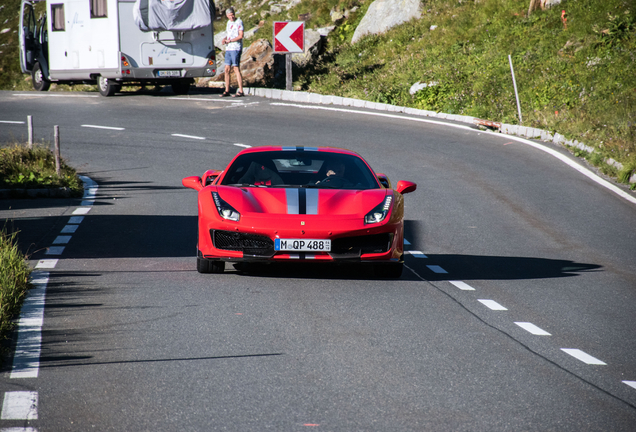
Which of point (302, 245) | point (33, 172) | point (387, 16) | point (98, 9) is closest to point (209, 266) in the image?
point (302, 245)

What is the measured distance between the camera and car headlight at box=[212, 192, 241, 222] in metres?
7.96

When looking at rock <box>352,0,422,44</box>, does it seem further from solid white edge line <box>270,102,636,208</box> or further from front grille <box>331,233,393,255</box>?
front grille <box>331,233,393,255</box>

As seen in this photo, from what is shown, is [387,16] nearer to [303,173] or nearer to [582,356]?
[303,173]

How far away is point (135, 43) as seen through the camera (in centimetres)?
2405

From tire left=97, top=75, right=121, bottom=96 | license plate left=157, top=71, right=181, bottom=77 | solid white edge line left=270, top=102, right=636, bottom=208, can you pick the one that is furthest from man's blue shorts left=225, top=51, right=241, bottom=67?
tire left=97, top=75, right=121, bottom=96

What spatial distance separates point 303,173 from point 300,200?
1.21 m

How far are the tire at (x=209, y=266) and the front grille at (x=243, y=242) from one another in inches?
14.6

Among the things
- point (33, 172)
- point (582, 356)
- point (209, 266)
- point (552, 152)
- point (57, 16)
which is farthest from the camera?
point (57, 16)

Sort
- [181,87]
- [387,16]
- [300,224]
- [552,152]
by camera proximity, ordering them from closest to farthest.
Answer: [300,224]
[552,152]
[181,87]
[387,16]

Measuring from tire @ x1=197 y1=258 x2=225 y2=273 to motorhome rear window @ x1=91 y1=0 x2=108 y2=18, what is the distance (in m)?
17.7

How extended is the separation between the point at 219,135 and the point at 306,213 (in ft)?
38.0

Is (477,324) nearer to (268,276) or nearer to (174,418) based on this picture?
(268,276)

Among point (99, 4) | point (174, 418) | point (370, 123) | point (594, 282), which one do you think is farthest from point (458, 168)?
point (99, 4)

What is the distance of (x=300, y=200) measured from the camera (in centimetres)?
809
